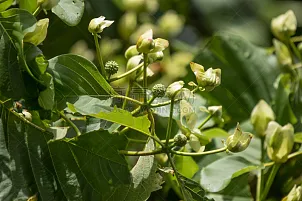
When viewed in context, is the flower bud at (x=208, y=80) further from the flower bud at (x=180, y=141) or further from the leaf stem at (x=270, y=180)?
the leaf stem at (x=270, y=180)

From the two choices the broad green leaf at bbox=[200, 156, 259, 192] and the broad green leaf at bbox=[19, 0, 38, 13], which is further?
the broad green leaf at bbox=[200, 156, 259, 192]

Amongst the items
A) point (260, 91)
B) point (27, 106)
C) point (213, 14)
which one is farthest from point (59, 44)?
point (213, 14)

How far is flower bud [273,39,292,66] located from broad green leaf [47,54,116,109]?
0.41 m

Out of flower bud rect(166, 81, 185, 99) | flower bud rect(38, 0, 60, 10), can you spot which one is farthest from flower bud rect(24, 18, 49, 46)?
flower bud rect(166, 81, 185, 99)

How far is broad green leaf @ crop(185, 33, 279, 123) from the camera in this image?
3.28 feet

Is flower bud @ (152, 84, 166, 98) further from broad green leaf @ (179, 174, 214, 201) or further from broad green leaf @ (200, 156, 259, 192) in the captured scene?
broad green leaf @ (200, 156, 259, 192)

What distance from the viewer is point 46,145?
630 millimetres

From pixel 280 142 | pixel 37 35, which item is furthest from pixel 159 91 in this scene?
pixel 280 142

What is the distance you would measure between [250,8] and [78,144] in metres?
1.10

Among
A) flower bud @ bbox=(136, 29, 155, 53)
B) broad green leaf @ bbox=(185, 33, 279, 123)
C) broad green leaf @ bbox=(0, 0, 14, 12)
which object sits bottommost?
broad green leaf @ bbox=(185, 33, 279, 123)

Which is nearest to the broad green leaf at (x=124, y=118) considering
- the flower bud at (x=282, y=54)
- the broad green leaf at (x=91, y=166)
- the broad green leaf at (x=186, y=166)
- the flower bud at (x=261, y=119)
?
the broad green leaf at (x=91, y=166)

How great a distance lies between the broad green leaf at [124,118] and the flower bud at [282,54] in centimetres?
A: 42

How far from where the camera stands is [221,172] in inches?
32.3

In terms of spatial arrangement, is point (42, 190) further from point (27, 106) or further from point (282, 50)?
point (282, 50)
